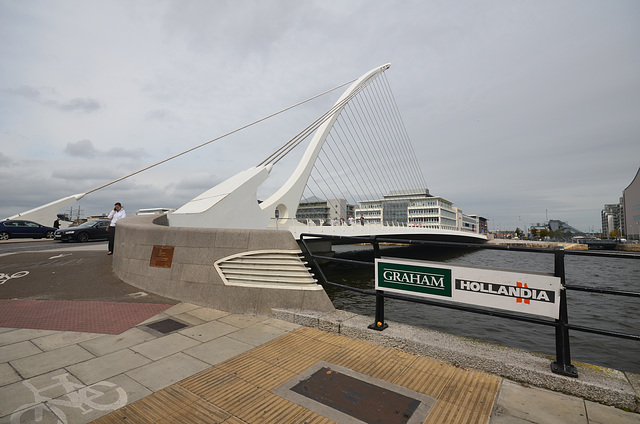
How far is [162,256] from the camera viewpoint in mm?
6086

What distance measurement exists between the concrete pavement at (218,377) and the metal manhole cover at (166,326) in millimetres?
34

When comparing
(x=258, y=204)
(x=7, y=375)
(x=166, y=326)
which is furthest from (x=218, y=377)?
(x=258, y=204)

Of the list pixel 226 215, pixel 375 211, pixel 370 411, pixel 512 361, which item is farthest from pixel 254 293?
pixel 375 211

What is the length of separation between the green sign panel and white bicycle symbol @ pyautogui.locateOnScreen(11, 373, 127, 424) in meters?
2.91

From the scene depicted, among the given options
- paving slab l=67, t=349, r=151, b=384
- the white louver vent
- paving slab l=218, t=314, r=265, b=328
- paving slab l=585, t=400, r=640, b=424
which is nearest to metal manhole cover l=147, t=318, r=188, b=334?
paving slab l=218, t=314, r=265, b=328

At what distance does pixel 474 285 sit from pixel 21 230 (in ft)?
91.5

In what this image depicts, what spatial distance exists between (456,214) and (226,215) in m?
88.4

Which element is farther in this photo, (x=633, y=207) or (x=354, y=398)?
(x=633, y=207)

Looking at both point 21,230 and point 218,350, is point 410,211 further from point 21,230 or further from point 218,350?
point 218,350

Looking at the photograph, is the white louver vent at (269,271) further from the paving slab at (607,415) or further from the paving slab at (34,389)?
the paving slab at (607,415)

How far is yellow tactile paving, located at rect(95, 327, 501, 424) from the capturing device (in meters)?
2.54

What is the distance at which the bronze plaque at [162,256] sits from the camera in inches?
234

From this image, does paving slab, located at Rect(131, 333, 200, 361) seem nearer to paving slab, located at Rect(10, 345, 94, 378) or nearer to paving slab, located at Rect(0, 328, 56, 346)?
paving slab, located at Rect(10, 345, 94, 378)

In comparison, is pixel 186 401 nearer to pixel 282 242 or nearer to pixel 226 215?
pixel 282 242
